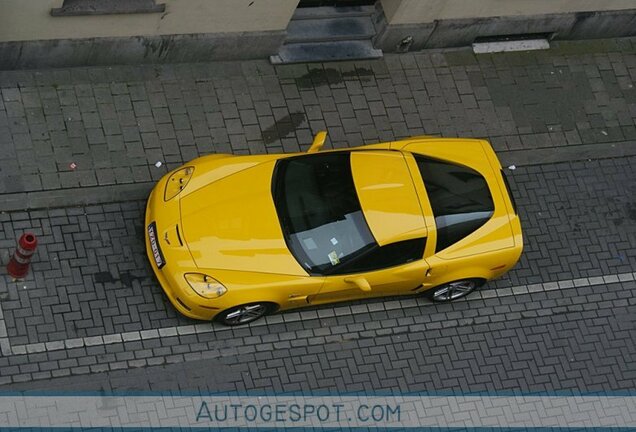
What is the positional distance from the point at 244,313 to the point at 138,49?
362 cm

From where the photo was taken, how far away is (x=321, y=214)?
1213 centimetres

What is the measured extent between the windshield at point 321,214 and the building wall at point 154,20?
84.3 inches

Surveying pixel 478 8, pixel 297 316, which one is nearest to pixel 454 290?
pixel 297 316

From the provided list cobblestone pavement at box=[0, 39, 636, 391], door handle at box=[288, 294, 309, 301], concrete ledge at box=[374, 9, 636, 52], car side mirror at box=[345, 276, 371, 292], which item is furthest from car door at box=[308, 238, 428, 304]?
concrete ledge at box=[374, 9, 636, 52]

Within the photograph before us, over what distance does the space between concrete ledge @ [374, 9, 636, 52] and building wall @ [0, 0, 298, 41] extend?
5.42ft

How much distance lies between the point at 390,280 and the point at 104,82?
4280 millimetres

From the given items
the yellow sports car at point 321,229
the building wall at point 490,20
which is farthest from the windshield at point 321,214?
the building wall at point 490,20

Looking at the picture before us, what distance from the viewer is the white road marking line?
11.8 meters

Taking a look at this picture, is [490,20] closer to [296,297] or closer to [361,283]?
[361,283]

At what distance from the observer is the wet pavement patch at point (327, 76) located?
563 inches

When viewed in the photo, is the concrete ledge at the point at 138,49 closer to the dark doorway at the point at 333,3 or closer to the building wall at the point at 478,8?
the dark doorway at the point at 333,3

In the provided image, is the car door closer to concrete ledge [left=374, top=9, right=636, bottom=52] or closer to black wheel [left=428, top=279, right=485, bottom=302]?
black wheel [left=428, top=279, right=485, bottom=302]

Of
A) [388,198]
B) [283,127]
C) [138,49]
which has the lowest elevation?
[388,198]

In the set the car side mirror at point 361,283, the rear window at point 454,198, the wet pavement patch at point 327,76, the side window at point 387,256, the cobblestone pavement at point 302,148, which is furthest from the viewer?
the wet pavement patch at point 327,76
